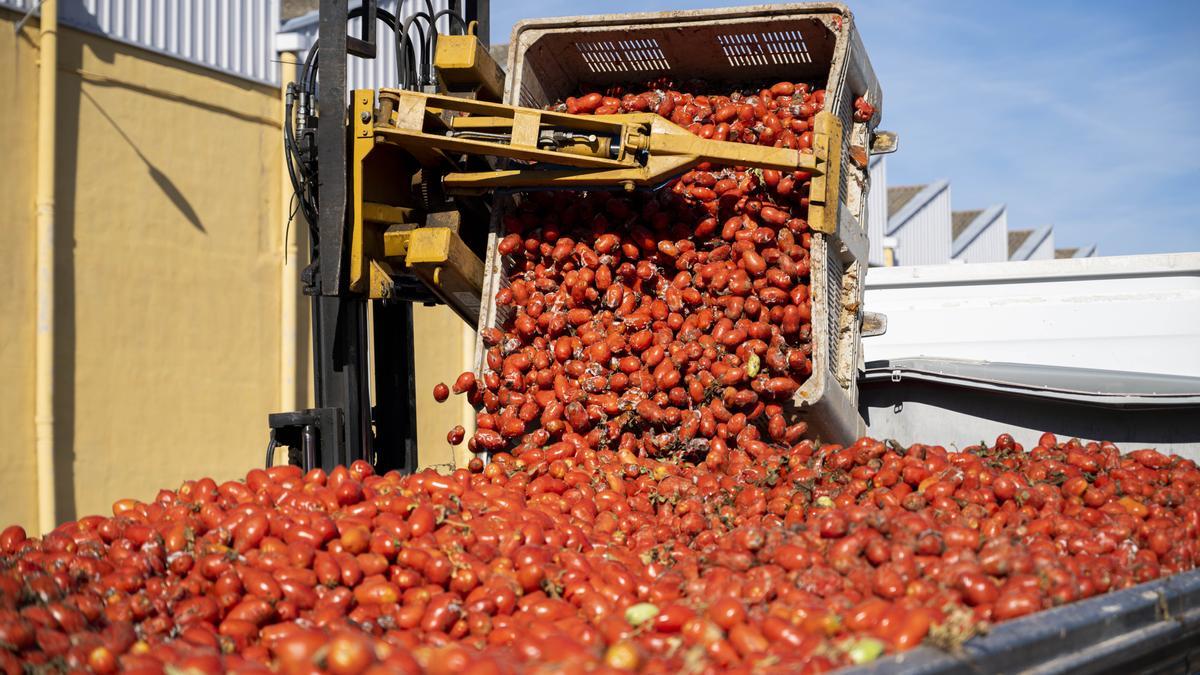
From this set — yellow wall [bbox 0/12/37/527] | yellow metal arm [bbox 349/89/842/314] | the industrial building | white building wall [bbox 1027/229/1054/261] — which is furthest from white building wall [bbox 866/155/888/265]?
yellow metal arm [bbox 349/89/842/314]

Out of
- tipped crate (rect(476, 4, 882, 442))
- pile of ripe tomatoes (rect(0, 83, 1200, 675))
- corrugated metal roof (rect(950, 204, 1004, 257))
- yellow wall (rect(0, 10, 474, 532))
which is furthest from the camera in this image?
corrugated metal roof (rect(950, 204, 1004, 257))

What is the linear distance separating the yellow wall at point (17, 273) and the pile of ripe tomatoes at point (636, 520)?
16.7 ft

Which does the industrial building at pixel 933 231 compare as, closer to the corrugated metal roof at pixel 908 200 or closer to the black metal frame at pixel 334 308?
the corrugated metal roof at pixel 908 200

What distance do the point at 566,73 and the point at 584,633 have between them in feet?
13.8

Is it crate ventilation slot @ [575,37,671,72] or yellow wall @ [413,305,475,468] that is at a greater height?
crate ventilation slot @ [575,37,671,72]

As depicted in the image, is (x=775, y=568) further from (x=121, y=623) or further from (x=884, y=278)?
(x=884, y=278)

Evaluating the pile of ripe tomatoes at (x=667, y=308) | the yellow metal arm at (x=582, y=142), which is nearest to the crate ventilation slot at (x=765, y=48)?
the pile of ripe tomatoes at (x=667, y=308)

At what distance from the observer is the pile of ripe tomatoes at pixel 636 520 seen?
2.81m

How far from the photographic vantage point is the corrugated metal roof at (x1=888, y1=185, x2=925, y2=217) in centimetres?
2833

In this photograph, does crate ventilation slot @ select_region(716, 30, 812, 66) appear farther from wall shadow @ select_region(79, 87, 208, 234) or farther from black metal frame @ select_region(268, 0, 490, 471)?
wall shadow @ select_region(79, 87, 208, 234)

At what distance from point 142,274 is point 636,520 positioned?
7.45 meters

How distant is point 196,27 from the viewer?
1083 centimetres

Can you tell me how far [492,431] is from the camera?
217 inches

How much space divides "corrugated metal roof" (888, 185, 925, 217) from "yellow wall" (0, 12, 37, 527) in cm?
2191
